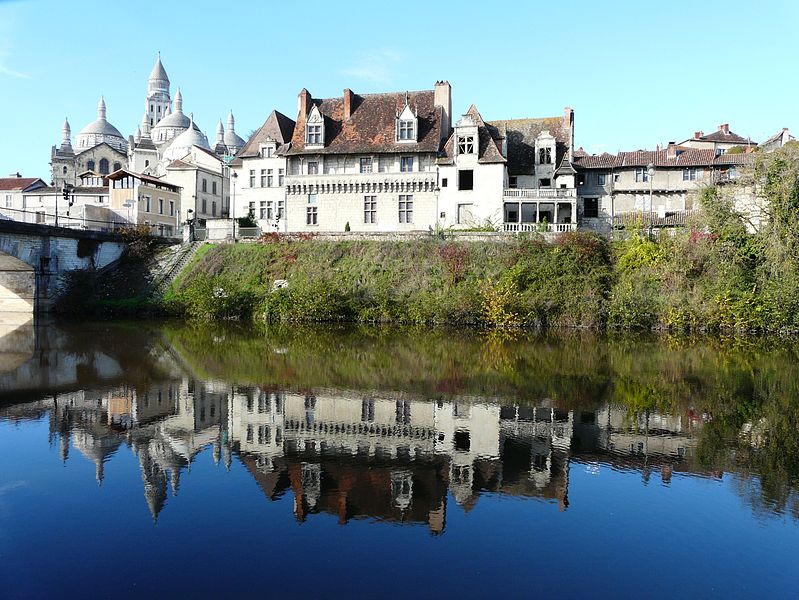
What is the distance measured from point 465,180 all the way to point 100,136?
93992 millimetres

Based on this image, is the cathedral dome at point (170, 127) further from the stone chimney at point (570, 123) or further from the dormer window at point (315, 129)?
the stone chimney at point (570, 123)

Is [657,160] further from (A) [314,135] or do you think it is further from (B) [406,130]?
(A) [314,135]

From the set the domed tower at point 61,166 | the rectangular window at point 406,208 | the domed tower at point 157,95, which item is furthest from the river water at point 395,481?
the domed tower at point 157,95

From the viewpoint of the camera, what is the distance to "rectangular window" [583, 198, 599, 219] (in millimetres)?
49844

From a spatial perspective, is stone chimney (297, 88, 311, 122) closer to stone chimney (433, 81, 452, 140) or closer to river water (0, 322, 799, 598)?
stone chimney (433, 81, 452, 140)

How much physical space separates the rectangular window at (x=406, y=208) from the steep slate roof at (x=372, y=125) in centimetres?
361

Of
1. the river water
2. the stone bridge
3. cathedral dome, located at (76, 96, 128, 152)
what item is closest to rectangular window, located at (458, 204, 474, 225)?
the river water

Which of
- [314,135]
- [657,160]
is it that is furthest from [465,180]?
[657,160]

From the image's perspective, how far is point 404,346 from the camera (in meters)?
29.8

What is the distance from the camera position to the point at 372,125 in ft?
169

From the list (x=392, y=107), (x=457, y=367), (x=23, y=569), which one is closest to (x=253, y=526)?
(x=23, y=569)

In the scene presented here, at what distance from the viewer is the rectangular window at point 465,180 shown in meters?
48.0

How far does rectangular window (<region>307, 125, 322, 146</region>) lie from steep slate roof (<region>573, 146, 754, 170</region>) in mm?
19801

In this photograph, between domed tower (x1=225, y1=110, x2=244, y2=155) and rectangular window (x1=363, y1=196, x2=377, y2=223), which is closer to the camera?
rectangular window (x1=363, y1=196, x2=377, y2=223)
